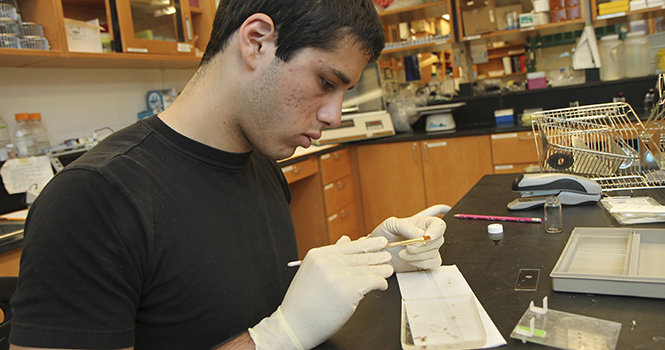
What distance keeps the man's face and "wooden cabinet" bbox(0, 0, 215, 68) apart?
68.2 inches

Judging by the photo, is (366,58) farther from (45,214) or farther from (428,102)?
(428,102)

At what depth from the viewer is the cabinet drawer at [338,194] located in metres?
3.35

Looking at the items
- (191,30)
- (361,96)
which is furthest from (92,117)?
(361,96)

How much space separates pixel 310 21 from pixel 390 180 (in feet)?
9.82

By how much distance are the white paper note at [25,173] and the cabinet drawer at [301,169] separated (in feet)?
3.96

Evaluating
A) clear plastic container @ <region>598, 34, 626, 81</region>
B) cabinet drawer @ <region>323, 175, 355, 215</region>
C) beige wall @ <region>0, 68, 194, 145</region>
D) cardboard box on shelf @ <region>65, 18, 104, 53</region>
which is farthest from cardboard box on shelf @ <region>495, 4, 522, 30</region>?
cardboard box on shelf @ <region>65, 18, 104, 53</region>

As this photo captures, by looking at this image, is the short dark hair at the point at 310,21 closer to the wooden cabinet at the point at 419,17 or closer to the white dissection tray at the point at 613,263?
the white dissection tray at the point at 613,263

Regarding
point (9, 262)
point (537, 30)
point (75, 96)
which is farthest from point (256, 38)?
point (537, 30)

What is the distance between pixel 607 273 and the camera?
2.52ft

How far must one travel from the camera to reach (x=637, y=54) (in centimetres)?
347

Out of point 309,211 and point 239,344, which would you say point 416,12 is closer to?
point 309,211

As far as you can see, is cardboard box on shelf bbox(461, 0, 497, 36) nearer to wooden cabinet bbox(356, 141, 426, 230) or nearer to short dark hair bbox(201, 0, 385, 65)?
wooden cabinet bbox(356, 141, 426, 230)

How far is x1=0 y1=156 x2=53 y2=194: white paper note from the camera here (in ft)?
7.11

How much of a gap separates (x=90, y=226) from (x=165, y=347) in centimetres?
27
